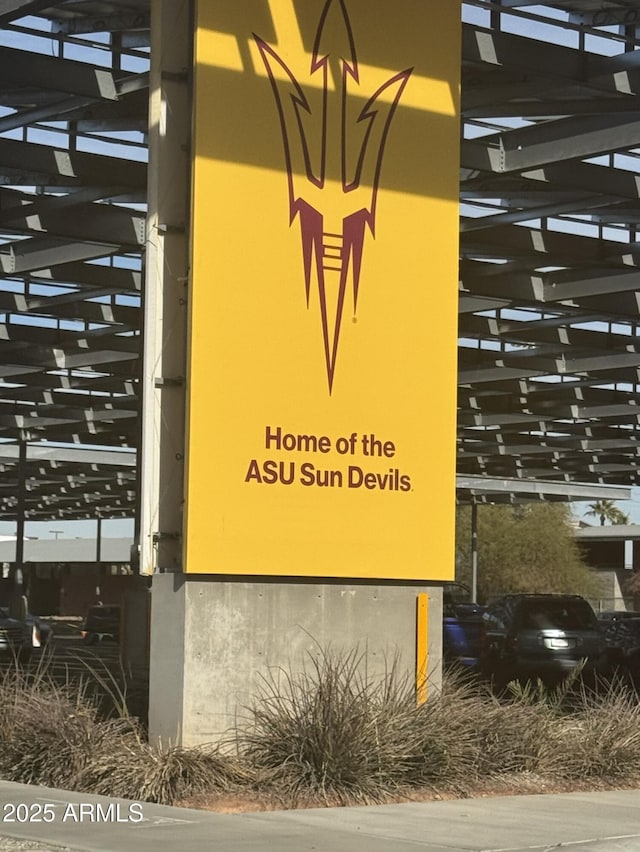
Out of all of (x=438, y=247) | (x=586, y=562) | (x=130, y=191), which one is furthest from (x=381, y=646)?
(x=586, y=562)

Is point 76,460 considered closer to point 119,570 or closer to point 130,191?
point 130,191

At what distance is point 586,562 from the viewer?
104562mm

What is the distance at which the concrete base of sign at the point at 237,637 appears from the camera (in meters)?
14.8

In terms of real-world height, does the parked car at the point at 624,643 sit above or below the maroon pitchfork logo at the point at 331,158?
below

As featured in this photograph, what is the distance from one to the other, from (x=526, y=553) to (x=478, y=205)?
75.2m

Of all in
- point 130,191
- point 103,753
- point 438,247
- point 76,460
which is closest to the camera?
point 103,753

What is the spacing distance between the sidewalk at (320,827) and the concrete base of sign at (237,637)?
169cm

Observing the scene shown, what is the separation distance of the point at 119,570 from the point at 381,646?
9213 centimetres

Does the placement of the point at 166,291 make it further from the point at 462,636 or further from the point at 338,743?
the point at 462,636

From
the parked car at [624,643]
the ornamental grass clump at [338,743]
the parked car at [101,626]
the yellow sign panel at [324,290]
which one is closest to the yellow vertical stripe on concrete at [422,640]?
the yellow sign panel at [324,290]

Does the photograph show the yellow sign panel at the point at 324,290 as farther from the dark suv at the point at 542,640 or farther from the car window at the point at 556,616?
the car window at the point at 556,616

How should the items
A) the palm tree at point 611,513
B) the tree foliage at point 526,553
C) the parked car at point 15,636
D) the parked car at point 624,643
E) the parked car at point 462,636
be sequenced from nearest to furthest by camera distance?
the parked car at point 624,643, the parked car at point 462,636, the parked car at point 15,636, the tree foliage at point 526,553, the palm tree at point 611,513

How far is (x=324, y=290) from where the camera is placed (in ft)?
53.2

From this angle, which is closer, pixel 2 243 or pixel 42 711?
pixel 42 711
